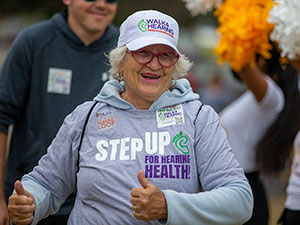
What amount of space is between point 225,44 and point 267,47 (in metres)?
0.30

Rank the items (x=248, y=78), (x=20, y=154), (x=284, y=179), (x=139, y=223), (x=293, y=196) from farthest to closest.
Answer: (x=284, y=179) < (x=248, y=78) < (x=293, y=196) < (x=20, y=154) < (x=139, y=223)

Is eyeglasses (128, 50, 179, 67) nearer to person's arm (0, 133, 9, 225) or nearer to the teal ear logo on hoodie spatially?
the teal ear logo on hoodie

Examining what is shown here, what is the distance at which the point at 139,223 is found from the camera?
2559 mm

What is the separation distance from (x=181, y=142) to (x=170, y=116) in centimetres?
14

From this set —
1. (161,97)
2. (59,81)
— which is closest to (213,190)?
(161,97)

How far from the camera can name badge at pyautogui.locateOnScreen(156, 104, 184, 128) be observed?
266 centimetres

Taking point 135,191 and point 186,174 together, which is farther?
point 186,174

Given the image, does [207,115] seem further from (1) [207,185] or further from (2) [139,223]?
(2) [139,223]

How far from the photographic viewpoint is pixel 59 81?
3.72m

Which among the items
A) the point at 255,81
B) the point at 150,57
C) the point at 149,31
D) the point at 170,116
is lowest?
the point at 170,116

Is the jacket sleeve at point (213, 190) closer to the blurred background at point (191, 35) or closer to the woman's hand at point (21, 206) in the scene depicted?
the woman's hand at point (21, 206)

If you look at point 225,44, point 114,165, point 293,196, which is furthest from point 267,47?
point 114,165

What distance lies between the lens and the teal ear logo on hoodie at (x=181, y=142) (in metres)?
2.61

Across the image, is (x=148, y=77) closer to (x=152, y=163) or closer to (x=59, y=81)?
(x=152, y=163)
